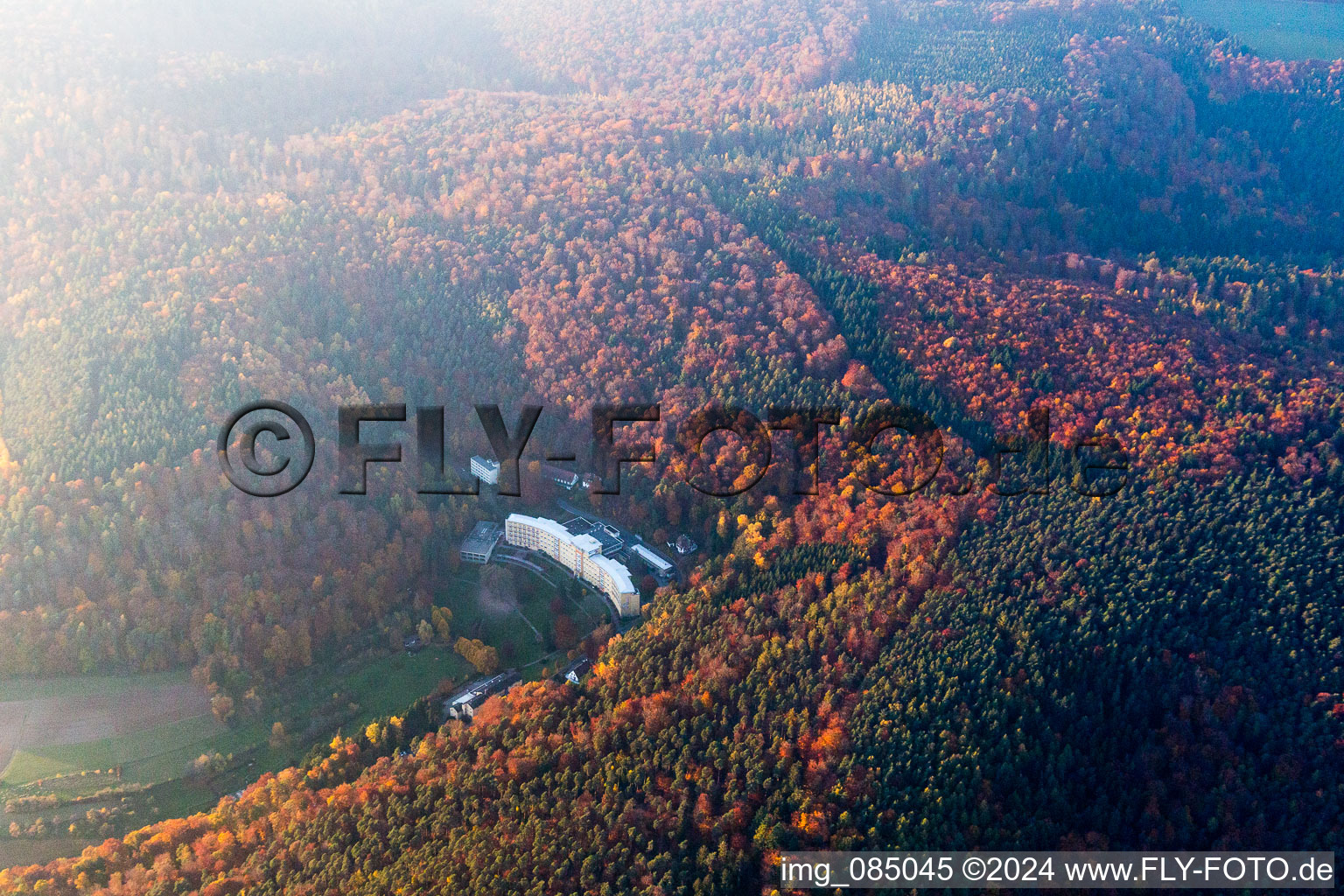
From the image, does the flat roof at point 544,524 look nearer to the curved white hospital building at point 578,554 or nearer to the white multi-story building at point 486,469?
the curved white hospital building at point 578,554

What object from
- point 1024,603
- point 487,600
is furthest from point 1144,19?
point 487,600
